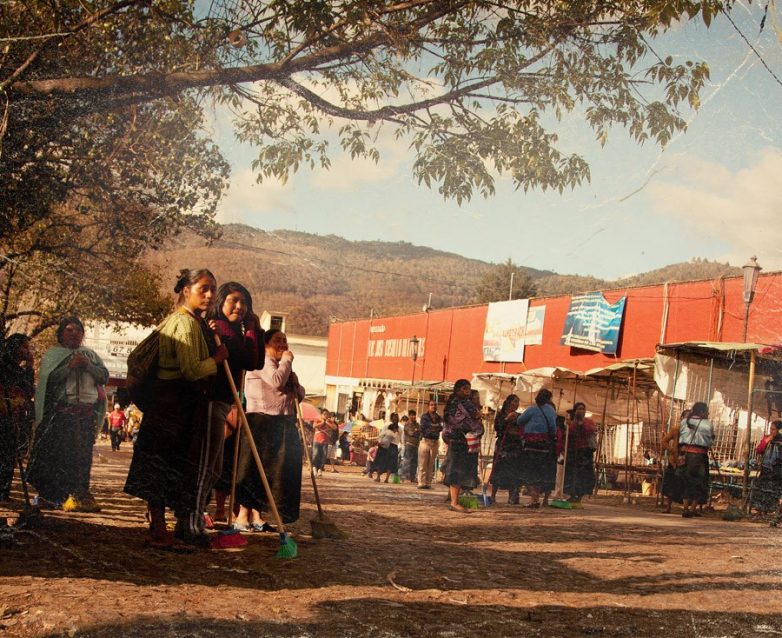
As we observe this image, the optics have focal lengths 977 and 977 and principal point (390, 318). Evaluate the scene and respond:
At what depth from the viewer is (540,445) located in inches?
476

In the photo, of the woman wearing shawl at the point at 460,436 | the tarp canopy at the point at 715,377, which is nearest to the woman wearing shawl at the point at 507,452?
the woman wearing shawl at the point at 460,436

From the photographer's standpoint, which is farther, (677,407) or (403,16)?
(677,407)

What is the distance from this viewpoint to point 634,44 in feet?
21.2

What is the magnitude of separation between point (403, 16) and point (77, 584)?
4.21 meters

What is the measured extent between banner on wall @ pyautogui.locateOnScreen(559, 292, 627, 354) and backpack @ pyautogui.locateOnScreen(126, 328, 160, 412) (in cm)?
1860

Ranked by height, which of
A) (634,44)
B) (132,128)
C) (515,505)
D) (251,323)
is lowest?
(515,505)

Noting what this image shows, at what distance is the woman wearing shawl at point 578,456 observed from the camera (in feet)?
45.9

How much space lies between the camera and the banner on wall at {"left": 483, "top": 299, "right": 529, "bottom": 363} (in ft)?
95.6

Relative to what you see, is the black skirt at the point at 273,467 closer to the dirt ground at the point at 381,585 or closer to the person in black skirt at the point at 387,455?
the dirt ground at the point at 381,585

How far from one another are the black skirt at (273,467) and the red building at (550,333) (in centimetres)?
922

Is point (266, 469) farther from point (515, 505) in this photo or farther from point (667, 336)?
point (667, 336)

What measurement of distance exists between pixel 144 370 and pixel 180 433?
45cm

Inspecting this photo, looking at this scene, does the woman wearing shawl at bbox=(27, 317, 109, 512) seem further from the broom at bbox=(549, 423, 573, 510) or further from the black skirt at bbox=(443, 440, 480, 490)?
the broom at bbox=(549, 423, 573, 510)

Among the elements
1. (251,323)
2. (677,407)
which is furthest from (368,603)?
(677,407)
